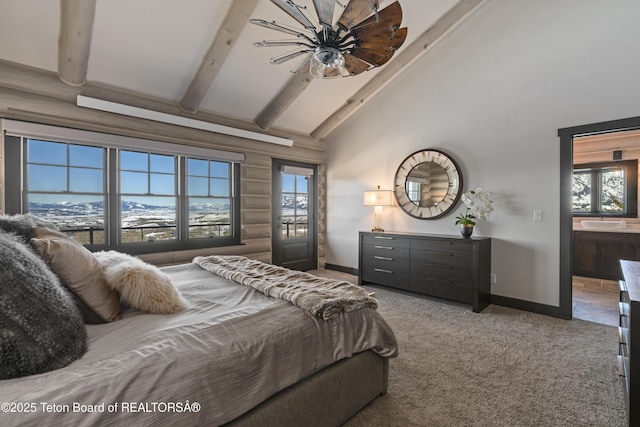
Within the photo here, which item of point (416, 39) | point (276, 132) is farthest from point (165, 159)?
point (416, 39)

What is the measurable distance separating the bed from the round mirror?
111 inches

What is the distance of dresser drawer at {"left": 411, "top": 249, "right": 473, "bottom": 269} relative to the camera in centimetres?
365

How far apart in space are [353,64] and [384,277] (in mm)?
2995

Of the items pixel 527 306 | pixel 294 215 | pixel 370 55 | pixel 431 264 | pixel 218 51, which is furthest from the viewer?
pixel 294 215

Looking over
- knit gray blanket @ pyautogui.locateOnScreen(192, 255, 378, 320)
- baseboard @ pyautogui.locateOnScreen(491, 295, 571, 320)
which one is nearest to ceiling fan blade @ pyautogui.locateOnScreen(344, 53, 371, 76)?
knit gray blanket @ pyautogui.locateOnScreen(192, 255, 378, 320)

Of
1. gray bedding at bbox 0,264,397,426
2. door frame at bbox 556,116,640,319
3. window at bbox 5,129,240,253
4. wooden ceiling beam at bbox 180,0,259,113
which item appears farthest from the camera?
door frame at bbox 556,116,640,319

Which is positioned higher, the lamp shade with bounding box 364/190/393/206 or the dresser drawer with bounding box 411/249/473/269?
the lamp shade with bounding box 364/190/393/206

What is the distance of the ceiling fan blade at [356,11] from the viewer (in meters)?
1.89

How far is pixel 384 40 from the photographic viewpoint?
2.21 m

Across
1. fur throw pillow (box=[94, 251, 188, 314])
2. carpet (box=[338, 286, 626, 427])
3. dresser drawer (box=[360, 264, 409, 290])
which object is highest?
fur throw pillow (box=[94, 251, 188, 314])

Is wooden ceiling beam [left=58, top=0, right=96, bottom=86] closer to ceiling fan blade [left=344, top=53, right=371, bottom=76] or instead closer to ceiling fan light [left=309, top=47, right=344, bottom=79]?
ceiling fan light [left=309, top=47, right=344, bottom=79]

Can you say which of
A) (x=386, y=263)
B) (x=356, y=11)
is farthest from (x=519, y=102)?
(x=356, y=11)

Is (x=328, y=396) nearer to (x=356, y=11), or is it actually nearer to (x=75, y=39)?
(x=356, y=11)

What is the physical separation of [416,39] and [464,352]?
3.84 meters
